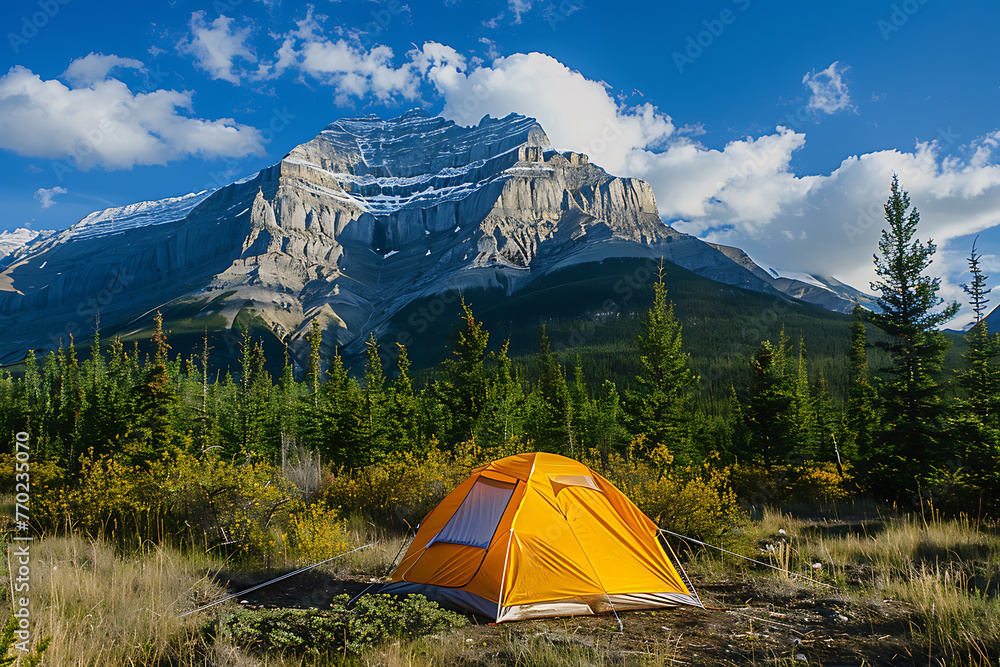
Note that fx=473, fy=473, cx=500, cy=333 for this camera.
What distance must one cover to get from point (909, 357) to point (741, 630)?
53.0 ft

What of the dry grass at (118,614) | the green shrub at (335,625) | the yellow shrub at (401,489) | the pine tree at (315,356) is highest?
the pine tree at (315,356)

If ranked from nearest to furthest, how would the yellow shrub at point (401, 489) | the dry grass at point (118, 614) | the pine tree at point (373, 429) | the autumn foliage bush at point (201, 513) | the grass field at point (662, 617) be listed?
the dry grass at point (118, 614), the grass field at point (662, 617), the autumn foliage bush at point (201, 513), the yellow shrub at point (401, 489), the pine tree at point (373, 429)

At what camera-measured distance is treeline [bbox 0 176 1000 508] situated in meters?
16.3

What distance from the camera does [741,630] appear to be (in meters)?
6.11

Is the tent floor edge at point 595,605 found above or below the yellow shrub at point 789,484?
above

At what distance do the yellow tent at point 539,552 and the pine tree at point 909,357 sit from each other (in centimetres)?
1367

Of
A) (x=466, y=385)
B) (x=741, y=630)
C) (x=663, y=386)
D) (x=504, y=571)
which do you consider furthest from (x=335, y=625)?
(x=663, y=386)

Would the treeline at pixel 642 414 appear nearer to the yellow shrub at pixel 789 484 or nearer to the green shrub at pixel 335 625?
the yellow shrub at pixel 789 484

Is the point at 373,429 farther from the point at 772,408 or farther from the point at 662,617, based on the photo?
the point at 772,408

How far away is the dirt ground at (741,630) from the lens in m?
5.21

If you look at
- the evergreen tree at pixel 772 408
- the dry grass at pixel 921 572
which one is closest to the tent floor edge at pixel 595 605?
the dry grass at pixel 921 572

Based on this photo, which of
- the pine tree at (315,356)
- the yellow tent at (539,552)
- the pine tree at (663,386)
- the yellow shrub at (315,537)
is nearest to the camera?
the yellow tent at (539,552)

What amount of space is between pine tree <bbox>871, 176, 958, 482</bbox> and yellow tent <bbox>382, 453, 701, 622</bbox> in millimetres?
13670

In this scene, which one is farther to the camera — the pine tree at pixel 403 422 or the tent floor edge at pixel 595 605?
the pine tree at pixel 403 422
